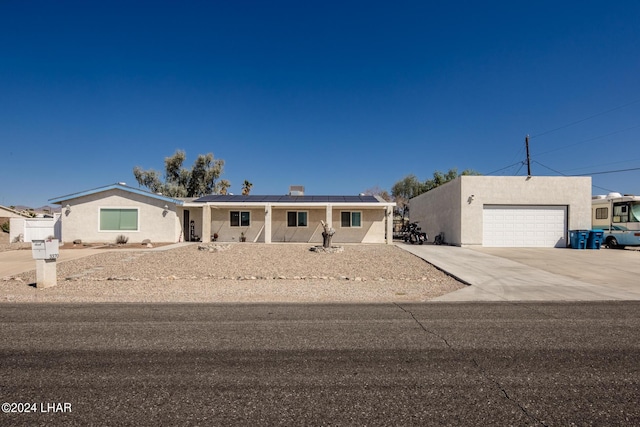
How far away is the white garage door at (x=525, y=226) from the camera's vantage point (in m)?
20.4

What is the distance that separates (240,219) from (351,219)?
24.9 ft

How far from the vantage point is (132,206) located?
2150 cm

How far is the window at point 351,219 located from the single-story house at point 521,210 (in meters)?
6.32

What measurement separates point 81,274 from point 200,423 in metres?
10.8

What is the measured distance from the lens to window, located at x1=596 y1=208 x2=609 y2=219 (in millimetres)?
20355

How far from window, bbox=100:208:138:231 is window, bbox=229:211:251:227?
5.84 meters

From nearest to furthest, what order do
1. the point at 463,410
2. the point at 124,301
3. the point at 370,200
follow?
the point at 463,410
the point at 124,301
the point at 370,200

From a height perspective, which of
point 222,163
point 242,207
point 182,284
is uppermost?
point 222,163

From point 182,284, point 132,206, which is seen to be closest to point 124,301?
point 182,284

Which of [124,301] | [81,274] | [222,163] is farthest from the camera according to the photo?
[222,163]

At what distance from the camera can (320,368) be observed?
12.7 feet

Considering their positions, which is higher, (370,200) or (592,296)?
(370,200)

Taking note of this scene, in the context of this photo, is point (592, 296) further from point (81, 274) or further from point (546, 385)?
point (81, 274)

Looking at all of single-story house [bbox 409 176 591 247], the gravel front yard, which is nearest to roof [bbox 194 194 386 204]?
single-story house [bbox 409 176 591 247]
